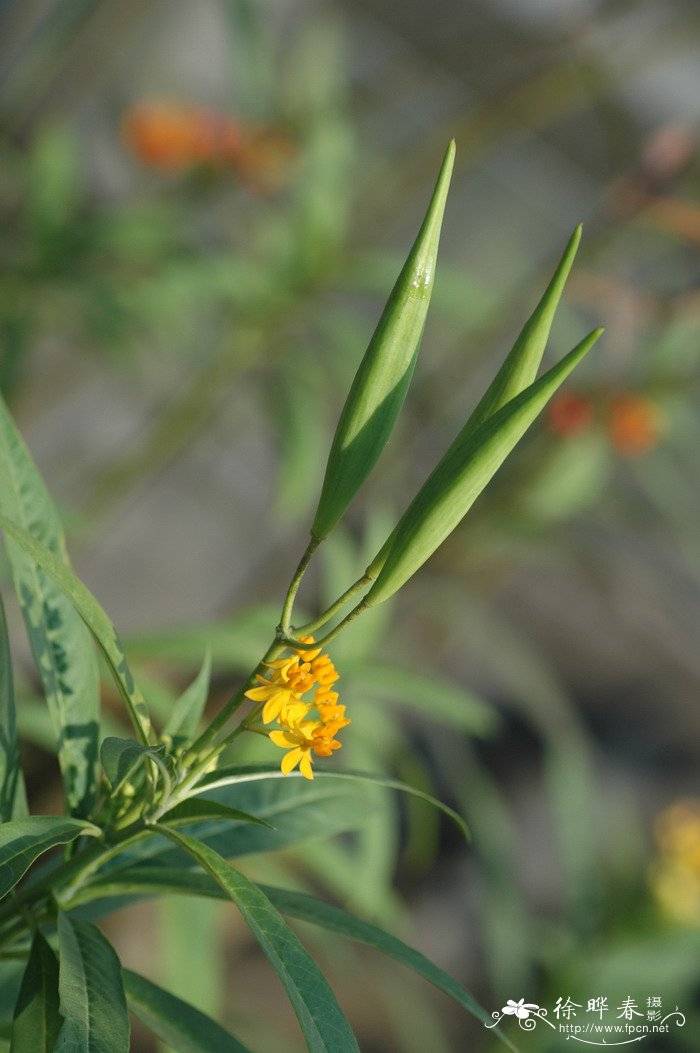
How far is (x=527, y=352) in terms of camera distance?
25cm

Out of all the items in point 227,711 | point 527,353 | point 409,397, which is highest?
point 409,397

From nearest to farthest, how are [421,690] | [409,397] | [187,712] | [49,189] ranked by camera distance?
[187,712] < [421,690] < [49,189] < [409,397]

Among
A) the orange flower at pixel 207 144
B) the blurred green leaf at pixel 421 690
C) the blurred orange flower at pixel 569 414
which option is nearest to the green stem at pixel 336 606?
the blurred green leaf at pixel 421 690

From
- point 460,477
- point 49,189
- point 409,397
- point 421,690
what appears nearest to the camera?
point 460,477

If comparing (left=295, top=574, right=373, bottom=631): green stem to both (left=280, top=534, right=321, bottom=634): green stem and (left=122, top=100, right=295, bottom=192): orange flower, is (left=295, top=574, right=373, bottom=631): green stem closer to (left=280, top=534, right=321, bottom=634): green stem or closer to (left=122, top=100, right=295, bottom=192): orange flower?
(left=280, top=534, right=321, bottom=634): green stem

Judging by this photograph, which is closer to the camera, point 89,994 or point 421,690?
point 89,994

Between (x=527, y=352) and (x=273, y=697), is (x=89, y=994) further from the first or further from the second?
(x=527, y=352)

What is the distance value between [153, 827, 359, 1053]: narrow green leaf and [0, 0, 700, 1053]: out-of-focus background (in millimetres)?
140

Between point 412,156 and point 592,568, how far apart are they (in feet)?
1.61

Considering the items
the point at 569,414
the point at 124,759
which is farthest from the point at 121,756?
the point at 569,414

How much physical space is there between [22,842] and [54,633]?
3.2 inches

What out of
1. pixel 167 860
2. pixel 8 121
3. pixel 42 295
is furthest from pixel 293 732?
pixel 8 121

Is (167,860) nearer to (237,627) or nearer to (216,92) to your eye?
(237,627)

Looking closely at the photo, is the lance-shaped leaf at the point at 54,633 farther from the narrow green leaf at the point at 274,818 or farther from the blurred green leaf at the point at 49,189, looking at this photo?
the blurred green leaf at the point at 49,189
